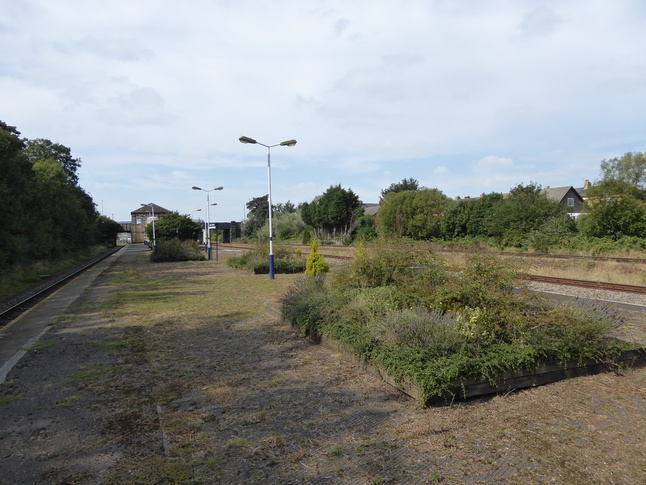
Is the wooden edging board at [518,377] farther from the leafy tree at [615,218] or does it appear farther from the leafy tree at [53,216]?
the leafy tree at [53,216]

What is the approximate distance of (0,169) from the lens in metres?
21.3

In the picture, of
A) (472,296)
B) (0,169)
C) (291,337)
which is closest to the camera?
(472,296)

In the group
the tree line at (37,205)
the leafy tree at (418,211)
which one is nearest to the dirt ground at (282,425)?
the tree line at (37,205)

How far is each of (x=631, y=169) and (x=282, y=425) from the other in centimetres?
5041

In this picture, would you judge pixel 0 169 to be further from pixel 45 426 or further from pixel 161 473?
pixel 161 473

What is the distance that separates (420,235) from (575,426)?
4229cm

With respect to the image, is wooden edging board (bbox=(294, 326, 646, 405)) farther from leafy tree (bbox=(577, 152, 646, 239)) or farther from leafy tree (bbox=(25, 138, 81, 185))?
leafy tree (bbox=(25, 138, 81, 185))

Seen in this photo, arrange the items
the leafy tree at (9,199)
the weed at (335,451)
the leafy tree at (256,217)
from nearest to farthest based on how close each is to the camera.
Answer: the weed at (335,451) → the leafy tree at (9,199) → the leafy tree at (256,217)

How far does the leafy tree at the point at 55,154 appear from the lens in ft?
186

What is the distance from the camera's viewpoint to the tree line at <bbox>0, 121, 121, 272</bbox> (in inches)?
826

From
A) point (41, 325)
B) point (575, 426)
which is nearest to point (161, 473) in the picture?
point (575, 426)

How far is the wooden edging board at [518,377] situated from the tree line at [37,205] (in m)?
20.4

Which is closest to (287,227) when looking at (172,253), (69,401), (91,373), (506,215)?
(172,253)

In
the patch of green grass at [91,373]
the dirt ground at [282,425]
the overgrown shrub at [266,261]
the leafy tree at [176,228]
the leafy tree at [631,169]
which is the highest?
the leafy tree at [631,169]
